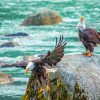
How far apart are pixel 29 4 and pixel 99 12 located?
31.3 ft

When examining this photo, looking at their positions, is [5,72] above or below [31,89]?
below

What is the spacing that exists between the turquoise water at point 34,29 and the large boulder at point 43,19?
64 cm

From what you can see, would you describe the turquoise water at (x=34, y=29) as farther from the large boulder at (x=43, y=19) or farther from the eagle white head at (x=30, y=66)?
the eagle white head at (x=30, y=66)

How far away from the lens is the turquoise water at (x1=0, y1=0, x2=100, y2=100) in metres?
27.8

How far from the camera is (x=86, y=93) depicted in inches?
579

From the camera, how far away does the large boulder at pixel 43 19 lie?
4708cm

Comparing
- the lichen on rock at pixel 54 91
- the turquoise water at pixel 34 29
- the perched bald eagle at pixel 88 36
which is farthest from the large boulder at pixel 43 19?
the lichen on rock at pixel 54 91

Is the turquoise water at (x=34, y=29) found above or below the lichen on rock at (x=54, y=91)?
below

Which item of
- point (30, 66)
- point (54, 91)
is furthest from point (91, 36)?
point (30, 66)

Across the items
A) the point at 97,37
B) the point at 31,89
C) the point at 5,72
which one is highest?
the point at 97,37

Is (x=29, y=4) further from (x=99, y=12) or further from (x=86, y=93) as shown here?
(x=86, y=93)

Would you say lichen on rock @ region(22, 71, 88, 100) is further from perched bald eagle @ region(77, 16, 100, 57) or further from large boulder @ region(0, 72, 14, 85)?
large boulder @ region(0, 72, 14, 85)

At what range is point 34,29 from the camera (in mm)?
45000

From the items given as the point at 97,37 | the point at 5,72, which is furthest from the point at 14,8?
the point at 97,37
